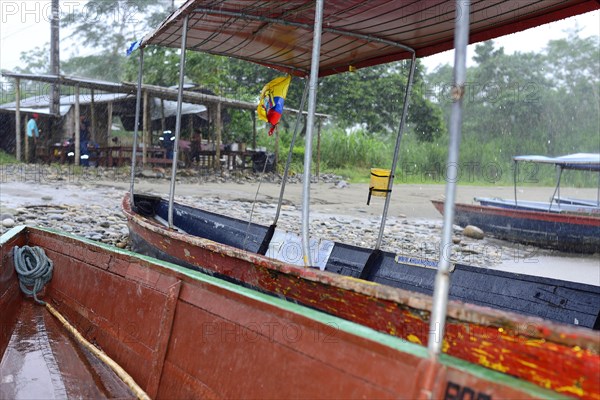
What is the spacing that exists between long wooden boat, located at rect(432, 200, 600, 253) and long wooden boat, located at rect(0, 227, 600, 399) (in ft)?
28.6

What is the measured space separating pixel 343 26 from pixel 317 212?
8.31 m

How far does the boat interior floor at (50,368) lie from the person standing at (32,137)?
49.8 feet

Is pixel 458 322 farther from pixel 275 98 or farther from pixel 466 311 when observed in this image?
pixel 275 98

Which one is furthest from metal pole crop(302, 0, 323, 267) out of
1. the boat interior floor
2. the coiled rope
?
the coiled rope

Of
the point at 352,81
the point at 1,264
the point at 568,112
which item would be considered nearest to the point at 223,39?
the point at 1,264

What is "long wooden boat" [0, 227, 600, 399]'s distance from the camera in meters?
1.64

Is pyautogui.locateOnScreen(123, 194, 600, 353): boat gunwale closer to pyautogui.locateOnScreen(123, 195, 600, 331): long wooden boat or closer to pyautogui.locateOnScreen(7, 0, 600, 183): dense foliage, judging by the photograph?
pyautogui.locateOnScreen(123, 195, 600, 331): long wooden boat

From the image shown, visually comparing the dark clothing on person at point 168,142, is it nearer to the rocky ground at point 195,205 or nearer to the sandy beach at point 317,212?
the sandy beach at point 317,212

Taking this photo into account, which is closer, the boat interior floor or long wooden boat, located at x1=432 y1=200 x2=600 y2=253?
the boat interior floor

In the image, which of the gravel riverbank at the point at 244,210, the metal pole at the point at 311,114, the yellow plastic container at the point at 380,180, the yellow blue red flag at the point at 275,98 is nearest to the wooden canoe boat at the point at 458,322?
the metal pole at the point at 311,114

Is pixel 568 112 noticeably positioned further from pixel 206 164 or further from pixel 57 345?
pixel 57 345

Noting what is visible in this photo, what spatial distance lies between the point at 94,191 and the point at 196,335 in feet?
33.3

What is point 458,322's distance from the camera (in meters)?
1.90

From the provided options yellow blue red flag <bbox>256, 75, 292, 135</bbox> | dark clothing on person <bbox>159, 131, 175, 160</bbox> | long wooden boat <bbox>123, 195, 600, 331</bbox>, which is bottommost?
long wooden boat <bbox>123, 195, 600, 331</bbox>
